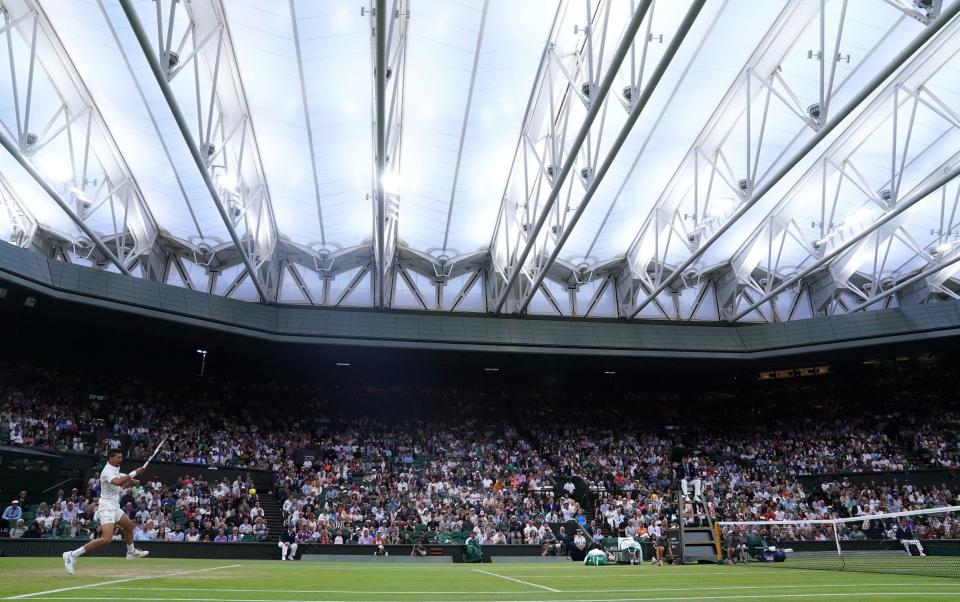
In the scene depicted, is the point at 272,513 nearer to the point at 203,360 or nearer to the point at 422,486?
the point at 422,486

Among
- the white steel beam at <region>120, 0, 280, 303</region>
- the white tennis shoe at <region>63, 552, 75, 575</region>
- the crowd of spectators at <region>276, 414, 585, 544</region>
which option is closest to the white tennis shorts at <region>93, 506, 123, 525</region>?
the white tennis shoe at <region>63, 552, 75, 575</region>

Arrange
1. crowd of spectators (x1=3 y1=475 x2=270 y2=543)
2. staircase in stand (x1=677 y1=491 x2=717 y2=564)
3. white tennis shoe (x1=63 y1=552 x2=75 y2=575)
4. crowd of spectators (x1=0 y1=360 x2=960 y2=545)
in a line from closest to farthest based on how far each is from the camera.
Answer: white tennis shoe (x1=63 y1=552 x2=75 y2=575) < staircase in stand (x1=677 y1=491 x2=717 y2=564) < crowd of spectators (x1=3 y1=475 x2=270 y2=543) < crowd of spectators (x1=0 y1=360 x2=960 y2=545)

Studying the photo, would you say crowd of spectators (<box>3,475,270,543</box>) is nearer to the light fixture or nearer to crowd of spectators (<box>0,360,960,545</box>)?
crowd of spectators (<box>0,360,960,545</box>)

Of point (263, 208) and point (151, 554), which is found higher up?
point (263, 208)

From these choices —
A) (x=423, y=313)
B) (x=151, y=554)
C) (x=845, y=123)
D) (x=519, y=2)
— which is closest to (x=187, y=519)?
(x=151, y=554)

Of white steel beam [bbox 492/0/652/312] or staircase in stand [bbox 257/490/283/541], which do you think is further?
staircase in stand [bbox 257/490/283/541]

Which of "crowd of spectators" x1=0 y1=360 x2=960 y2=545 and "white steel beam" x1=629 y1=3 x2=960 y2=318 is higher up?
"white steel beam" x1=629 y1=3 x2=960 y2=318

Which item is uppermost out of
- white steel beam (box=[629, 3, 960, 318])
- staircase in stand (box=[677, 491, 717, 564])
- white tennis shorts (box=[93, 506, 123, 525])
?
white steel beam (box=[629, 3, 960, 318])

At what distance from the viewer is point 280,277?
3541 centimetres

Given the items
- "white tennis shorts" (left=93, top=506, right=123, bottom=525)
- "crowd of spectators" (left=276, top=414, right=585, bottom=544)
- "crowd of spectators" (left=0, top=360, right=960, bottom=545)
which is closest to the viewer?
"white tennis shorts" (left=93, top=506, right=123, bottom=525)

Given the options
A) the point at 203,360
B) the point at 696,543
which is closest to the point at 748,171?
the point at 696,543

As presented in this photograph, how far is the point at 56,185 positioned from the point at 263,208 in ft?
24.9

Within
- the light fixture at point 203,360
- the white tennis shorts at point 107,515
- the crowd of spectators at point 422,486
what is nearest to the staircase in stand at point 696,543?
the crowd of spectators at point 422,486

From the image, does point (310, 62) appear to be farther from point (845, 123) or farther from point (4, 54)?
point (845, 123)
